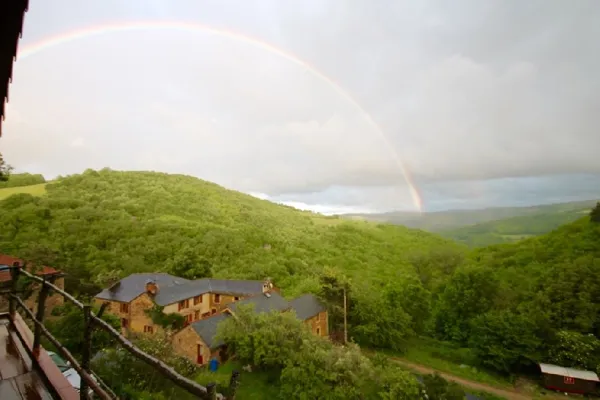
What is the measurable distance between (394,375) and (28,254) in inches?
1102

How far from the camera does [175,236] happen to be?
166 ft

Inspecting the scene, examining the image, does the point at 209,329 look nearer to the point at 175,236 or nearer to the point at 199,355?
the point at 199,355

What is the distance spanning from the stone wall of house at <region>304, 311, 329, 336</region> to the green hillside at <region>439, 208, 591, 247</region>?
53.7 metres

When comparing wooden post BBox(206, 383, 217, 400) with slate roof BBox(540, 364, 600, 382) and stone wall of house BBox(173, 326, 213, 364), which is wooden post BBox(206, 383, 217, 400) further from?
slate roof BBox(540, 364, 600, 382)

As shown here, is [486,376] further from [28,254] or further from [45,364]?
[28,254]

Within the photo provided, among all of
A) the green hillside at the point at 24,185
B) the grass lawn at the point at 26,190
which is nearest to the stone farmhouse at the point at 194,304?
the green hillside at the point at 24,185

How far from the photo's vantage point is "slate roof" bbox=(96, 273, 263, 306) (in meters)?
27.1

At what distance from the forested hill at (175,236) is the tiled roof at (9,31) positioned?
30840 millimetres

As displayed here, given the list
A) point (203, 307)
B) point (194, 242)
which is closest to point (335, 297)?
point (203, 307)

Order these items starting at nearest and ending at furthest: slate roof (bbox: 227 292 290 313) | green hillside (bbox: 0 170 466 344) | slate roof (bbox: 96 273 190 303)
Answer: slate roof (bbox: 96 273 190 303), slate roof (bbox: 227 292 290 313), green hillside (bbox: 0 170 466 344)

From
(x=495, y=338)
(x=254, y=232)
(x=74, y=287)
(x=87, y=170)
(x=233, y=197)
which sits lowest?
(x=495, y=338)

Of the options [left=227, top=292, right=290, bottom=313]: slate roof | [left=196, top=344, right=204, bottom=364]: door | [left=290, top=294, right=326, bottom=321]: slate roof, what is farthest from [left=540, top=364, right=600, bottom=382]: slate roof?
[left=196, top=344, right=204, bottom=364]: door

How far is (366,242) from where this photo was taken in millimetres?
73125

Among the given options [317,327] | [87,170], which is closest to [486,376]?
[317,327]
